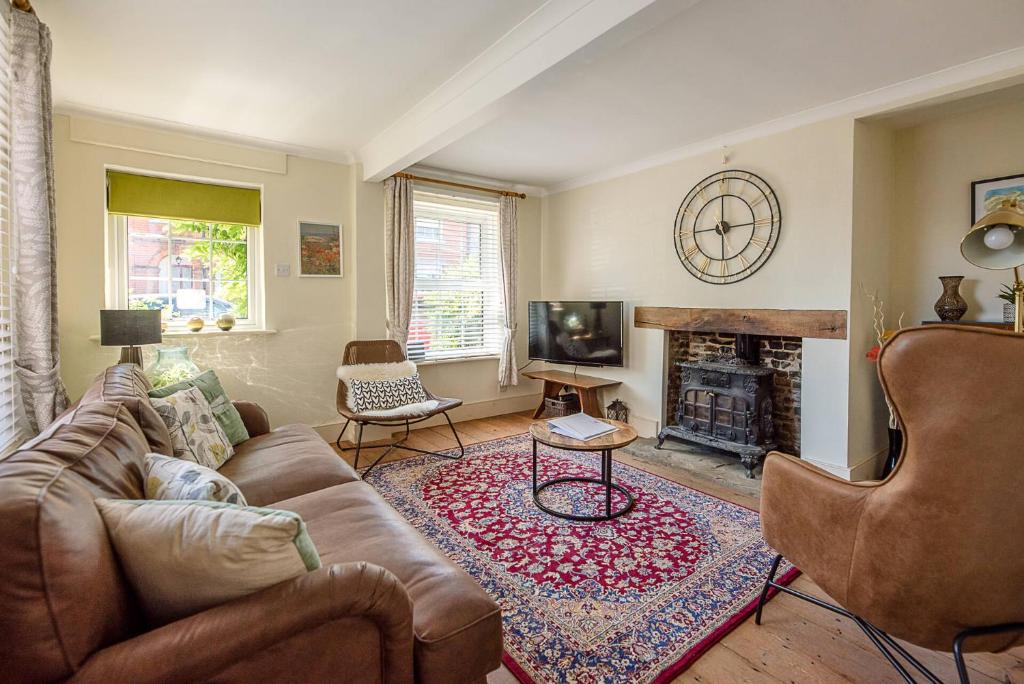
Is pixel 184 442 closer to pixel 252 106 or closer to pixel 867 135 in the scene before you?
pixel 252 106

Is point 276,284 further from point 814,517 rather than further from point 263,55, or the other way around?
point 814,517

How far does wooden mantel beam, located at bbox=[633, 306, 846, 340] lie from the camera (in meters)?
3.24

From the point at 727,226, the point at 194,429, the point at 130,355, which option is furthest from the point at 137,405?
the point at 727,226

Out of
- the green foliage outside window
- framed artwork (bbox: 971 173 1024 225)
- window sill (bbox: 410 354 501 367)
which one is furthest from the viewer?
window sill (bbox: 410 354 501 367)

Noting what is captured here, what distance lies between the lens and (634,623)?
1.85m

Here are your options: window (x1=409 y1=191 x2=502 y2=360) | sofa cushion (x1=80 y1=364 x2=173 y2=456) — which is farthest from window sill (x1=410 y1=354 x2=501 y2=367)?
sofa cushion (x1=80 y1=364 x2=173 y2=456)

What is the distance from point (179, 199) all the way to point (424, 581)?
3574 mm

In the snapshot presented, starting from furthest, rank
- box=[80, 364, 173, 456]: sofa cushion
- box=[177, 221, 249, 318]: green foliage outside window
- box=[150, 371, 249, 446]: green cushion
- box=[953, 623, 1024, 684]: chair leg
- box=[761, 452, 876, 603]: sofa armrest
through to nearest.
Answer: box=[177, 221, 249, 318]: green foliage outside window
box=[150, 371, 249, 446]: green cushion
box=[80, 364, 173, 456]: sofa cushion
box=[761, 452, 876, 603]: sofa armrest
box=[953, 623, 1024, 684]: chair leg

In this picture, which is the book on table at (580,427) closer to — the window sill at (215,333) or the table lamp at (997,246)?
the table lamp at (997,246)

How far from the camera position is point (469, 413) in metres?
5.03

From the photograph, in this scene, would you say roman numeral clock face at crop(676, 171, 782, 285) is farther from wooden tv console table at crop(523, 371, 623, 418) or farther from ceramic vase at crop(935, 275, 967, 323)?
wooden tv console table at crop(523, 371, 623, 418)

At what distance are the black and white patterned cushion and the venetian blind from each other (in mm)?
1805

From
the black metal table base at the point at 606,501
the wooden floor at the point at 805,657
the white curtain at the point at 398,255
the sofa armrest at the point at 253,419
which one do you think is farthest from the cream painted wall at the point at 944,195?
the sofa armrest at the point at 253,419

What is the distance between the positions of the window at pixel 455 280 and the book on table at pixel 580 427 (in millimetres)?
2188
